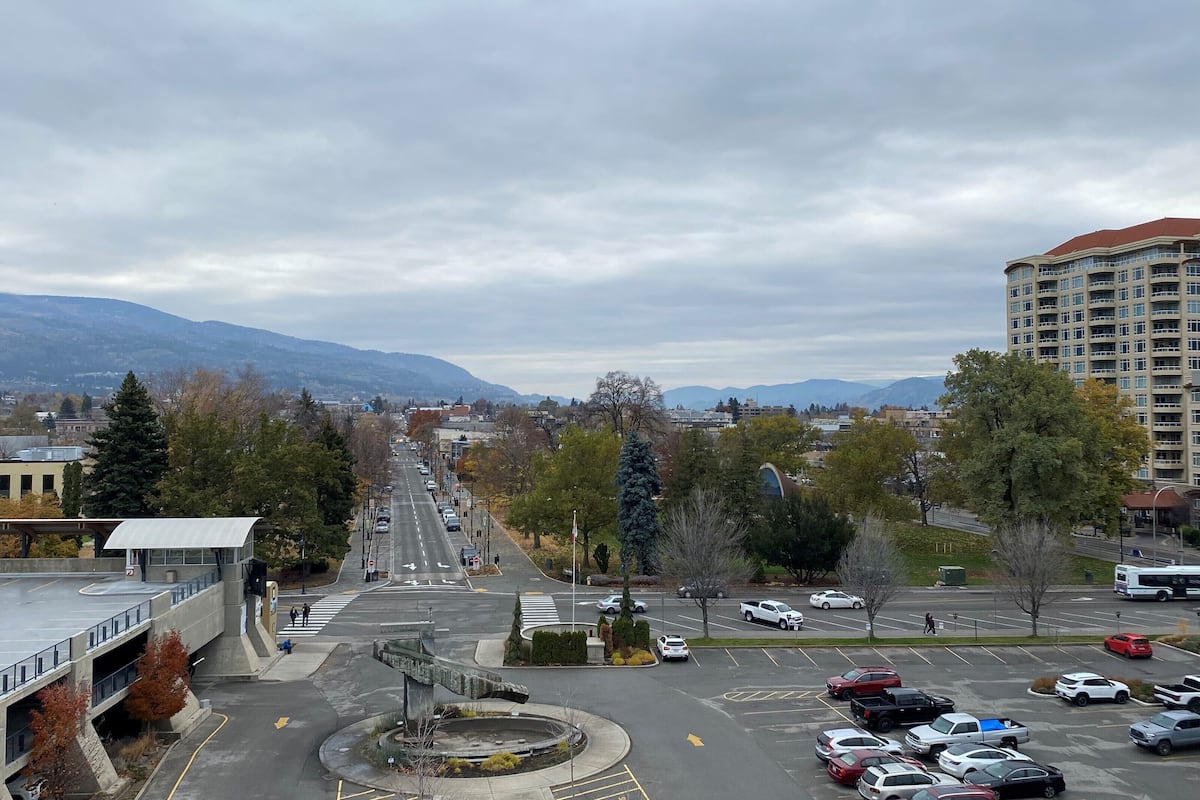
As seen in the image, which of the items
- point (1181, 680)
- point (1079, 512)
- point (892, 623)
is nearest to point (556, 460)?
point (892, 623)

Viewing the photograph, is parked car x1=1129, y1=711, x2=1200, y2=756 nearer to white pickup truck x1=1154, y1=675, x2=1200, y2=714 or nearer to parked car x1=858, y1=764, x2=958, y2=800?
white pickup truck x1=1154, y1=675, x2=1200, y2=714

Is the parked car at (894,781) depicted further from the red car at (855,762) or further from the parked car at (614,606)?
the parked car at (614,606)

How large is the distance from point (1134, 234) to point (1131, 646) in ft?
241

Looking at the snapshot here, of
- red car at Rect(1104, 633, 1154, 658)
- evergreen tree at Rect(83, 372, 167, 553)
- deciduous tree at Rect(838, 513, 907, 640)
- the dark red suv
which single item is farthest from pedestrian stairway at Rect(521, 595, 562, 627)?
red car at Rect(1104, 633, 1154, 658)

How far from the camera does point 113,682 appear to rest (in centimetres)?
2777

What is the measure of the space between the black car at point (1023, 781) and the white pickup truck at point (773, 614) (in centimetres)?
2160

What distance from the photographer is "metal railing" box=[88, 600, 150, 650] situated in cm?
2659

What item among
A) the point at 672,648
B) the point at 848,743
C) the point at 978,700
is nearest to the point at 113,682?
the point at 672,648

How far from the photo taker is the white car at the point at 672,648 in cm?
3962

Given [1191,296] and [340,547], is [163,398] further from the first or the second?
[1191,296]

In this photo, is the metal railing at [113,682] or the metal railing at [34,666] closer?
the metal railing at [34,666]

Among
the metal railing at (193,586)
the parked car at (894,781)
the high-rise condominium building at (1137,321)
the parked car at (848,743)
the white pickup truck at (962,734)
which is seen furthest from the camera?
the high-rise condominium building at (1137,321)

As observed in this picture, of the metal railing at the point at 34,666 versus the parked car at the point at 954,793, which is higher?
the metal railing at the point at 34,666

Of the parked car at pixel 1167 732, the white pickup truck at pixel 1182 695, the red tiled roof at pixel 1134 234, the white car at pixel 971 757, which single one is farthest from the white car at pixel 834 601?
the red tiled roof at pixel 1134 234
